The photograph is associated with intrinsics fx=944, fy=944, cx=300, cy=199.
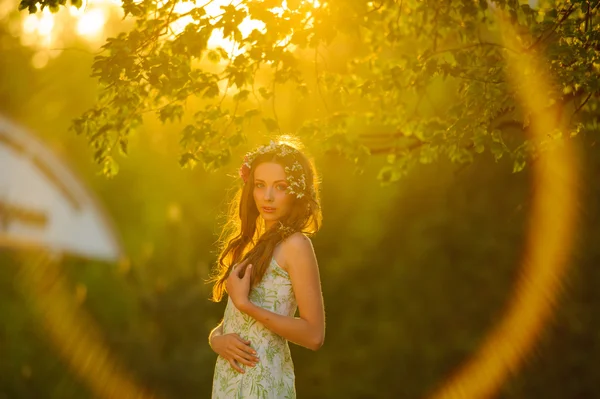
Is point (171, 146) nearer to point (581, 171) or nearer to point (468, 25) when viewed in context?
point (581, 171)

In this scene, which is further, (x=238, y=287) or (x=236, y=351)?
(x=236, y=351)

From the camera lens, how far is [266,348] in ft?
16.4

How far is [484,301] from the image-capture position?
1656 centimetres

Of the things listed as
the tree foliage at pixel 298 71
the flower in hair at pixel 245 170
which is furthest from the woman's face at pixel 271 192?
the tree foliage at pixel 298 71

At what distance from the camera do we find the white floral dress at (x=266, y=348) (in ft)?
16.3

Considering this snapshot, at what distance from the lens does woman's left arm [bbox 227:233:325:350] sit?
484 cm

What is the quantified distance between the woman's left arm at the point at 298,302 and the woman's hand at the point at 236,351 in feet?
0.56

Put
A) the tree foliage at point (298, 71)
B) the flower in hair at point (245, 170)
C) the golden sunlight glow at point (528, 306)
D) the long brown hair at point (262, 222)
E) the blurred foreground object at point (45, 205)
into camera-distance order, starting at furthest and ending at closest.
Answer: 1. the blurred foreground object at point (45, 205)
2. the golden sunlight glow at point (528, 306)
3. the tree foliage at point (298, 71)
4. the flower in hair at point (245, 170)
5. the long brown hair at point (262, 222)

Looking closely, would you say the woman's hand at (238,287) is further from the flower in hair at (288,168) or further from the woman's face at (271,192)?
the flower in hair at (288,168)

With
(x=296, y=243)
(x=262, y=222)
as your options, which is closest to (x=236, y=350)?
(x=296, y=243)

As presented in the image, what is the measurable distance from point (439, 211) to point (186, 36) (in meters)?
11.0

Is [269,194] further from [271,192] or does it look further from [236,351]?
[236,351]

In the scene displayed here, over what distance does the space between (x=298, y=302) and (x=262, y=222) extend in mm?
675

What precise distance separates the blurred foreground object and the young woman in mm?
26529
